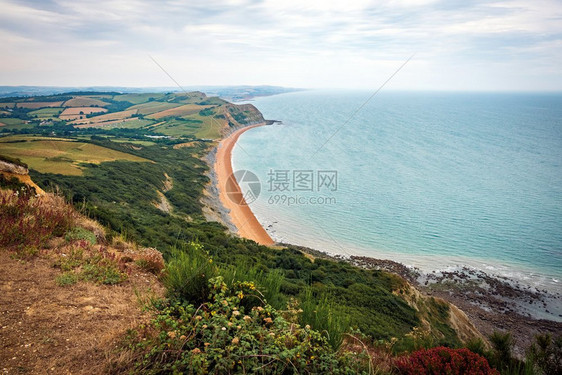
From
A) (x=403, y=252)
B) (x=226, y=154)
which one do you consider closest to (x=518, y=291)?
(x=403, y=252)

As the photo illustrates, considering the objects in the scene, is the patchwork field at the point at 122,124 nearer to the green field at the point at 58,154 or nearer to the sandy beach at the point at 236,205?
the sandy beach at the point at 236,205

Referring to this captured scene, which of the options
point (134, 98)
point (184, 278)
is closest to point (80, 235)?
point (184, 278)

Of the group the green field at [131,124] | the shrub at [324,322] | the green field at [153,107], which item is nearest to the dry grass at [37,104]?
the green field at [153,107]

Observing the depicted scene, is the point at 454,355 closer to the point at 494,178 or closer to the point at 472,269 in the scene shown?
the point at 472,269

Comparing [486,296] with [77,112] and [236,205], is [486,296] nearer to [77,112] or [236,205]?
[236,205]

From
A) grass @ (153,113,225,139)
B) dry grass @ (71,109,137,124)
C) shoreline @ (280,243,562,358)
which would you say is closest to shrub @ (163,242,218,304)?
shoreline @ (280,243,562,358)
